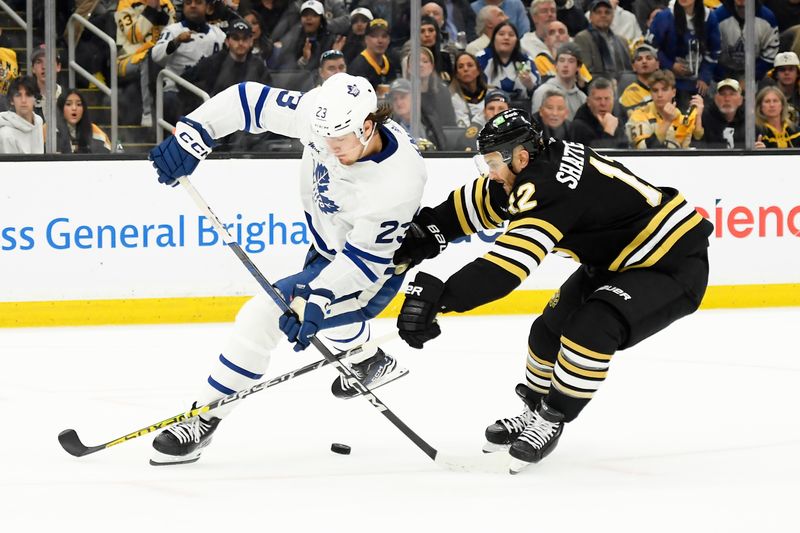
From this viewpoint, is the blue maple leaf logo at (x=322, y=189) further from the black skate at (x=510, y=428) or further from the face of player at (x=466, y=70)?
the face of player at (x=466, y=70)

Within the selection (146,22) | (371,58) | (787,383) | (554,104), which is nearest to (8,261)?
(146,22)

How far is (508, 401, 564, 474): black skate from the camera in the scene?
→ 2943 mm

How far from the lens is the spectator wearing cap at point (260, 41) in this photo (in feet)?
19.6

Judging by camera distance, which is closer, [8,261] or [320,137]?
[320,137]

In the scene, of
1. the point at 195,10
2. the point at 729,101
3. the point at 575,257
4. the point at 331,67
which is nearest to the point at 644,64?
the point at 729,101

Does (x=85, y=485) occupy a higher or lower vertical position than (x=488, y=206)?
lower

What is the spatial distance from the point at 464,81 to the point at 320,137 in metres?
3.32

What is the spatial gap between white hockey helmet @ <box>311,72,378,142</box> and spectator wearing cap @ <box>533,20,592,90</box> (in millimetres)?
3580

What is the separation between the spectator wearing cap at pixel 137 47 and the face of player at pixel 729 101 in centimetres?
286

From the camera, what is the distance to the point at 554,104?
640 centimetres

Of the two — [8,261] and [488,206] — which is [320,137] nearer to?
[488,206]

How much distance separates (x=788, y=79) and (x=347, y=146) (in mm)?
4346

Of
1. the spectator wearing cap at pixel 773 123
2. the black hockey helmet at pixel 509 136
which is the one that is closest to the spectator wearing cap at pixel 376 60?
the spectator wearing cap at pixel 773 123

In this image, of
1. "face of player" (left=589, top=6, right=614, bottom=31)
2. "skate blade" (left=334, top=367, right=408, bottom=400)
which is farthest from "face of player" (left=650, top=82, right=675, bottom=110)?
"skate blade" (left=334, top=367, right=408, bottom=400)
